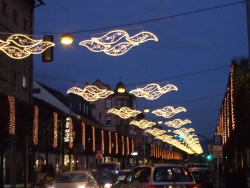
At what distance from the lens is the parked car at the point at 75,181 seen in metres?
26.1

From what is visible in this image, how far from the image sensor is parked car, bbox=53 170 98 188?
26.1 meters

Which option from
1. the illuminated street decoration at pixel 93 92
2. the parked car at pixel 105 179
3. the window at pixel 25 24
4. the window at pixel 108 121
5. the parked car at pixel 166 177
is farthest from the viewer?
the window at pixel 108 121

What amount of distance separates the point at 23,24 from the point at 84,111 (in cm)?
4023

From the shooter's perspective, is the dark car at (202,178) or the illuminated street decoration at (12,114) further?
the illuminated street decoration at (12,114)

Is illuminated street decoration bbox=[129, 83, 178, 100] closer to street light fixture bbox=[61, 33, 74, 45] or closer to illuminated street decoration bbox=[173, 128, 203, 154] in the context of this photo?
street light fixture bbox=[61, 33, 74, 45]

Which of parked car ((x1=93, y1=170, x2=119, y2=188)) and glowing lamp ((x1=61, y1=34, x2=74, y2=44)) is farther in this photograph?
parked car ((x1=93, y1=170, x2=119, y2=188))

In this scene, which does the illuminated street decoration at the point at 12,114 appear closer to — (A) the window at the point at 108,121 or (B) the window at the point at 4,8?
(B) the window at the point at 4,8

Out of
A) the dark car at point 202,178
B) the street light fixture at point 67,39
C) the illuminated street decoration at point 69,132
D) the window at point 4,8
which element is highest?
the window at point 4,8

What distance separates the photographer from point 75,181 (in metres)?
26.6

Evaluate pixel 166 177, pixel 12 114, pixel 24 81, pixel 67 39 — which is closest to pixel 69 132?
pixel 24 81

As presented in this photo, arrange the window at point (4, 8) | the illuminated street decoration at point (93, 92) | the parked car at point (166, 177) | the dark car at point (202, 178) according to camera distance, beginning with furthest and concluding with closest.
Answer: the window at point (4, 8) → the illuminated street decoration at point (93, 92) → the dark car at point (202, 178) → the parked car at point (166, 177)

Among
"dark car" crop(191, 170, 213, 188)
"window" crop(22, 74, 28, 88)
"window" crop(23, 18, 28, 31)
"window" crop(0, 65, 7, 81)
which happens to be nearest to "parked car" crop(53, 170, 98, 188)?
"dark car" crop(191, 170, 213, 188)

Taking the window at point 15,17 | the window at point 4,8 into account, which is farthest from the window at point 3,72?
the window at point 15,17

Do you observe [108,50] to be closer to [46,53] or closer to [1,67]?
[46,53]
